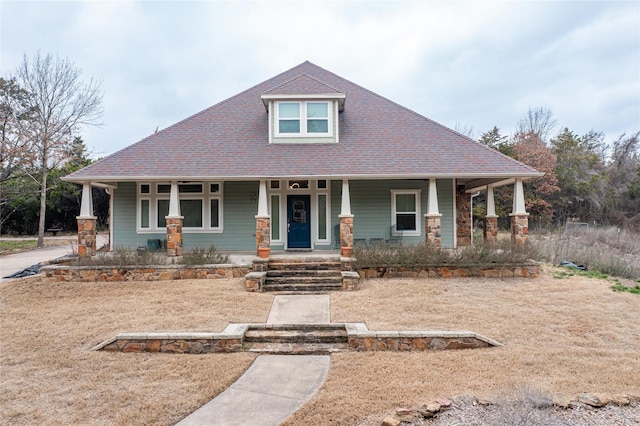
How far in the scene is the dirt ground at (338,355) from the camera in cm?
407

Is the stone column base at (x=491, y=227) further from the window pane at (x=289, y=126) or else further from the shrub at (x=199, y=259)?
the shrub at (x=199, y=259)

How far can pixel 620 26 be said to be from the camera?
16.2 meters

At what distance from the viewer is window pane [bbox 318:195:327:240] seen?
13171 millimetres

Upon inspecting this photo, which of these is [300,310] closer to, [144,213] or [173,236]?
[173,236]

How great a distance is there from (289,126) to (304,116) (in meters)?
0.65

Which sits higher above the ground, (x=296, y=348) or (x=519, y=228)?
(x=519, y=228)

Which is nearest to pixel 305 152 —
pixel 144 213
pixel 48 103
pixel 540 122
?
pixel 144 213

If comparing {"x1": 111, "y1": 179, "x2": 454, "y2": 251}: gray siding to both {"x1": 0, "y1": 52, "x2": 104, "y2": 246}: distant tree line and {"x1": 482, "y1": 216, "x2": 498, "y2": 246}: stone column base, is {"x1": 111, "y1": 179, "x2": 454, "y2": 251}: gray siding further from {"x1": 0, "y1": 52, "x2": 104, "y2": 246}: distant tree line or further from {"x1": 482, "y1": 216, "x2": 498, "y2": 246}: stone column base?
{"x1": 0, "y1": 52, "x2": 104, "y2": 246}: distant tree line

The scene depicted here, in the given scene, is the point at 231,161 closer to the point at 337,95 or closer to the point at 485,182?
the point at 337,95

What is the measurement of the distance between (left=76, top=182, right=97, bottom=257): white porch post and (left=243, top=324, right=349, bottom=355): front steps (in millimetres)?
7712

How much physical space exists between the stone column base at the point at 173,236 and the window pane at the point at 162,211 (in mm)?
2247

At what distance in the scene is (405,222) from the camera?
1339 centimetres

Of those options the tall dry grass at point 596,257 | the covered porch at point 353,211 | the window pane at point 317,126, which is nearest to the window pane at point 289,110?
the window pane at point 317,126

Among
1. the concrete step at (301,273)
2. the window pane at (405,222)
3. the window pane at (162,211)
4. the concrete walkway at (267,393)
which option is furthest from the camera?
the window pane at (405,222)
